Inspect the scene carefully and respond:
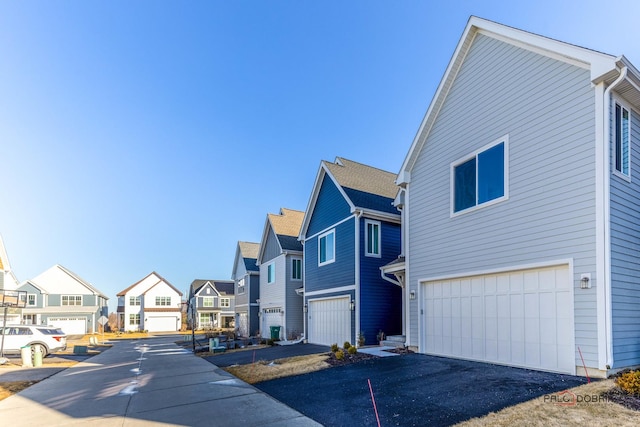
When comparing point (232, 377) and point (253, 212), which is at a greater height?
point (253, 212)

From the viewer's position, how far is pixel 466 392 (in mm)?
6961

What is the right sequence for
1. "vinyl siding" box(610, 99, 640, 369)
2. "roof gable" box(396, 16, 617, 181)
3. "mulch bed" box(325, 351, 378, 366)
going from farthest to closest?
"mulch bed" box(325, 351, 378, 366) → "roof gable" box(396, 16, 617, 181) → "vinyl siding" box(610, 99, 640, 369)

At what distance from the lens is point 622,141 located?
7.85 metres

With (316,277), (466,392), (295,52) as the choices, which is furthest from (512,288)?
(295,52)

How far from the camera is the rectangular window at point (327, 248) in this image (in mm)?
18234

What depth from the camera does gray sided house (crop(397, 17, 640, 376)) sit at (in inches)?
286

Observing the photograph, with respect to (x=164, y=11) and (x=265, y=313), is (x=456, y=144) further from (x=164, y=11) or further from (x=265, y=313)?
(x=265, y=313)

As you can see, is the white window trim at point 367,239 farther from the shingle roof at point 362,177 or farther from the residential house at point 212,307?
the residential house at point 212,307

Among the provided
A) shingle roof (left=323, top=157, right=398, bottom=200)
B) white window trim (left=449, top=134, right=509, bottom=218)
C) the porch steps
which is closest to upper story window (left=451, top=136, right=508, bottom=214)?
white window trim (left=449, top=134, right=509, bottom=218)

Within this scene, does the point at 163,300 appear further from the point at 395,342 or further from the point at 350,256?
the point at 395,342

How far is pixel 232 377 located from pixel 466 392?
23.1 feet

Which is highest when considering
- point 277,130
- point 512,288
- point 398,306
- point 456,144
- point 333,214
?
point 277,130

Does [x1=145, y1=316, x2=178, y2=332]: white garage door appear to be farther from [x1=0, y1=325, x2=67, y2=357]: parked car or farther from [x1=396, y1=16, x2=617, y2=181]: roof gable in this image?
[x1=396, y1=16, x2=617, y2=181]: roof gable

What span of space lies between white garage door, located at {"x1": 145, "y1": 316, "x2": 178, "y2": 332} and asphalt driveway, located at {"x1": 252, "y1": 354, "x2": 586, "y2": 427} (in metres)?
47.2
